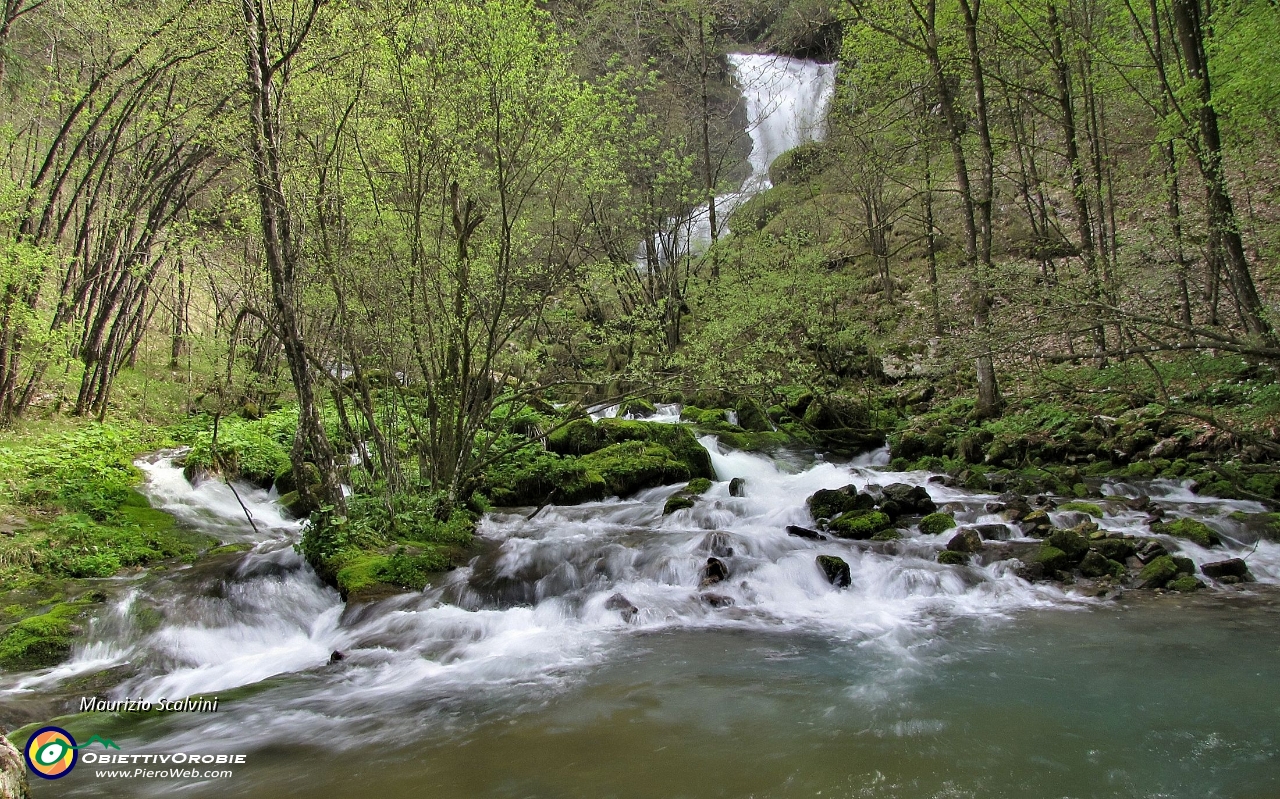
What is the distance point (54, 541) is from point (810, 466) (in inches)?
521

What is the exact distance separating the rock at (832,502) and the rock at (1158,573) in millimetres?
3941

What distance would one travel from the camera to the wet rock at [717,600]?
7963 mm

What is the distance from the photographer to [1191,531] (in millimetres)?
8508

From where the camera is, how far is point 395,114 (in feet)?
30.6

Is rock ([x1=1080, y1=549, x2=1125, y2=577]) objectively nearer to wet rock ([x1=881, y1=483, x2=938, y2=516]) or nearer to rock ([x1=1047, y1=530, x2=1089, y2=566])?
rock ([x1=1047, y1=530, x2=1089, y2=566])

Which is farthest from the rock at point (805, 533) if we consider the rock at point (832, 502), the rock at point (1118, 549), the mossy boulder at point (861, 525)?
the rock at point (1118, 549)

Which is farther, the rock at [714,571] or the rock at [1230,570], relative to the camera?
the rock at [714,571]

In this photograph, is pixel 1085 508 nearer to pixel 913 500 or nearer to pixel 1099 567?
pixel 1099 567

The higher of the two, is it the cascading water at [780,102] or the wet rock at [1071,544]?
the cascading water at [780,102]

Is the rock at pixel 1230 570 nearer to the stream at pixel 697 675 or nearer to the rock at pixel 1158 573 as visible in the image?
the stream at pixel 697 675

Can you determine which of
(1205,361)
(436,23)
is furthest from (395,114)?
(1205,361)

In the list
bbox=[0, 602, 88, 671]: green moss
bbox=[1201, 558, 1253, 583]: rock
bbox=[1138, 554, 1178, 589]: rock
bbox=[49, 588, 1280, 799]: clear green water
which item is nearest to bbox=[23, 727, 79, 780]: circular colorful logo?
bbox=[49, 588, 1280, 799]: clear green water

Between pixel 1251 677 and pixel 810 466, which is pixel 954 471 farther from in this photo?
pixel 1251 677

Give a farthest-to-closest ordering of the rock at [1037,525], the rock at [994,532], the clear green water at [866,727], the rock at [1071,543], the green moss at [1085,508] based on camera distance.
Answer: the green moss at [1085,508], the rock at [994,532], the rock at [1037,525], the rock at [1071,543], the clear green water at [866,727]
